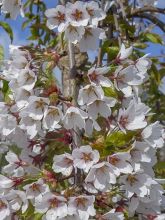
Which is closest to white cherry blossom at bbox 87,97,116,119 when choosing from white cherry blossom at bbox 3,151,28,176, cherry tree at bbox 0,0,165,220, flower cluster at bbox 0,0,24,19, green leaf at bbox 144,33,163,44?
cherry tree at bbox 0,0,165,220

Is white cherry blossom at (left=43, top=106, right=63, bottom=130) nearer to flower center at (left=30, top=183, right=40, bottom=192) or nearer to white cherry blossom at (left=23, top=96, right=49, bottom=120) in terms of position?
white cherry blossom at (left=23, top=96, right=49, bottom=120)

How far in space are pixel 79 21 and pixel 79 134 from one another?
1.26 ft

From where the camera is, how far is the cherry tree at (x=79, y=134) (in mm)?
1976

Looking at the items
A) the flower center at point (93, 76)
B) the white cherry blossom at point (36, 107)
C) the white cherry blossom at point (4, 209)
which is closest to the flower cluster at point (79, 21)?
the flower center at point (93, 76)

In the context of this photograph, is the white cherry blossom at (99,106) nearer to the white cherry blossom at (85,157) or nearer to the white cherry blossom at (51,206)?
the white cherry blossom at (85,157)

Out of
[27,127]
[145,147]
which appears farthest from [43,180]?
[145,147]

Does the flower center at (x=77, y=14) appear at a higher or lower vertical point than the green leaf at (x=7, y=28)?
higher

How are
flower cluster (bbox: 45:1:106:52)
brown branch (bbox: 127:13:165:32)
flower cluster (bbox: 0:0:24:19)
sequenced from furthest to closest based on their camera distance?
brown branch (bbox: 127:13:165:32)
flower cluster (bbox: 0:0:24:19)
flower cluster (bbox: 45:1:106:52)

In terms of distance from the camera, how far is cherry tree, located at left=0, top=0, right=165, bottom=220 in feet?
6.48

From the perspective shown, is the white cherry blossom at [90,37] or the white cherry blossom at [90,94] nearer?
the white cherry blossom at [90,94]

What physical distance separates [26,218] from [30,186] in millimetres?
208

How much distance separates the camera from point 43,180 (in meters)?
2.01

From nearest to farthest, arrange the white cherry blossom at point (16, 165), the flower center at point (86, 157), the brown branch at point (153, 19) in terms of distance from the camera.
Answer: the flower center at point (86, 157) → the white cherry blossom at point (16, 165) → the brown branch at point (153, 19)

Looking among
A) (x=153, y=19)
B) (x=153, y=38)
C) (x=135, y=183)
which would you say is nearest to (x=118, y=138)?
(x=135, y=183)
